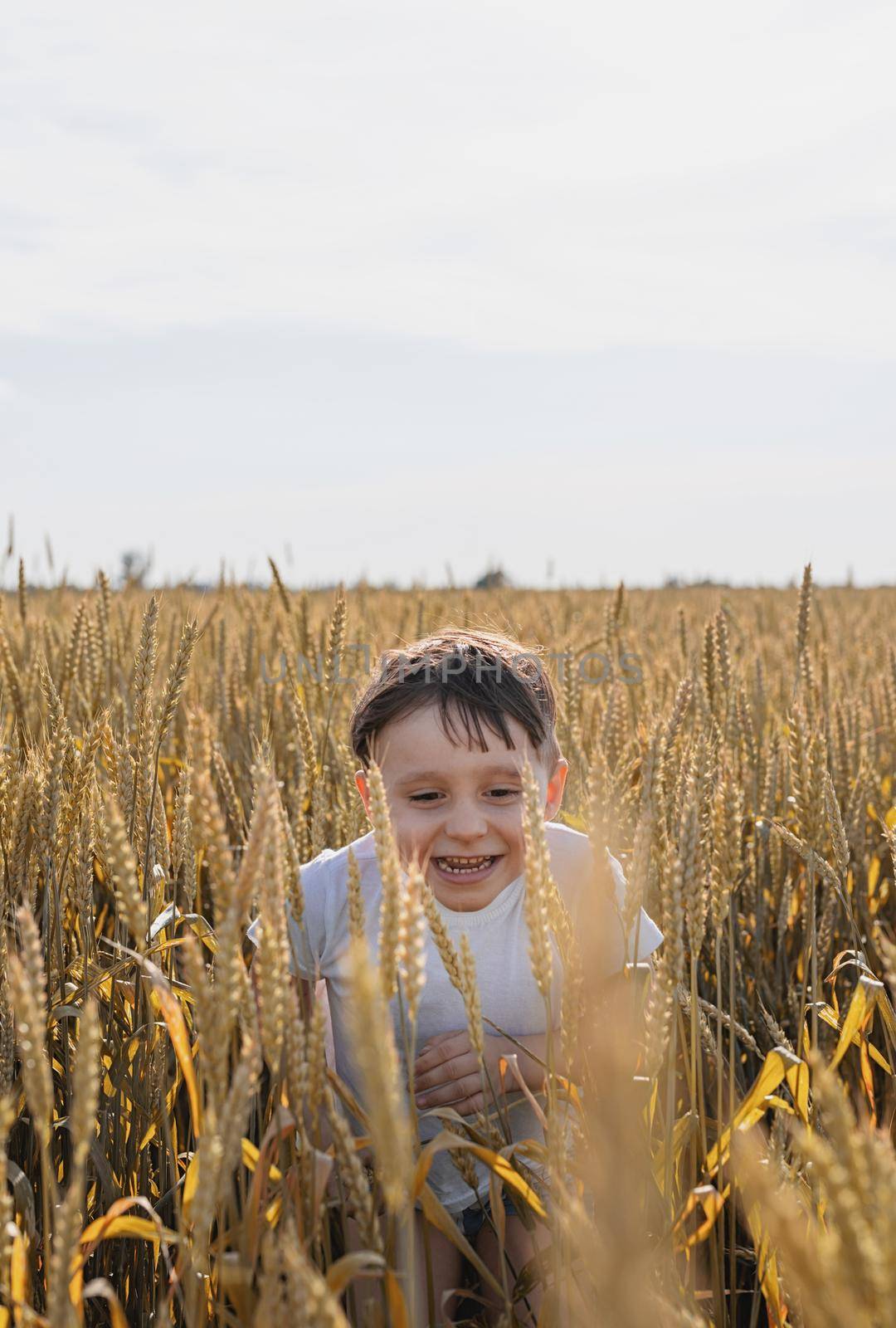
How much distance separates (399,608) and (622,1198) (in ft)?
12.7

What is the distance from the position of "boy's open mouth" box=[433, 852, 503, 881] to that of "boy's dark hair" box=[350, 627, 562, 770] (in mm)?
172

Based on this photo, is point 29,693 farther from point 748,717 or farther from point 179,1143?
point 748,717

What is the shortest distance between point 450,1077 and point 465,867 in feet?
0.97

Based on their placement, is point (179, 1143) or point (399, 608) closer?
point (179, 1143)

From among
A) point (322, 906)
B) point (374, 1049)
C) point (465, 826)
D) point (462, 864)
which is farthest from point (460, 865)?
point (374, 1049)

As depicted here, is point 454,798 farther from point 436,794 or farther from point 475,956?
point 475,956

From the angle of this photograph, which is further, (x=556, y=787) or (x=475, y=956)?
(x=556, y=787)

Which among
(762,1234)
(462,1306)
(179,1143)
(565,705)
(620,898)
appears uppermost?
(565,705)

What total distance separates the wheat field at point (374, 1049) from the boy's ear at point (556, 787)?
0.05 metres

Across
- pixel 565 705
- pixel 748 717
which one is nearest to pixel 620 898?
pixel 565 705

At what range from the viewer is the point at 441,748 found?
1.53 metres

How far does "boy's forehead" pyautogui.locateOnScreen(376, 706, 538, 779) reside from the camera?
1.52m

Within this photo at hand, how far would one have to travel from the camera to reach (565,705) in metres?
1.92

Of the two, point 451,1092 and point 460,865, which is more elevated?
point 460,865
